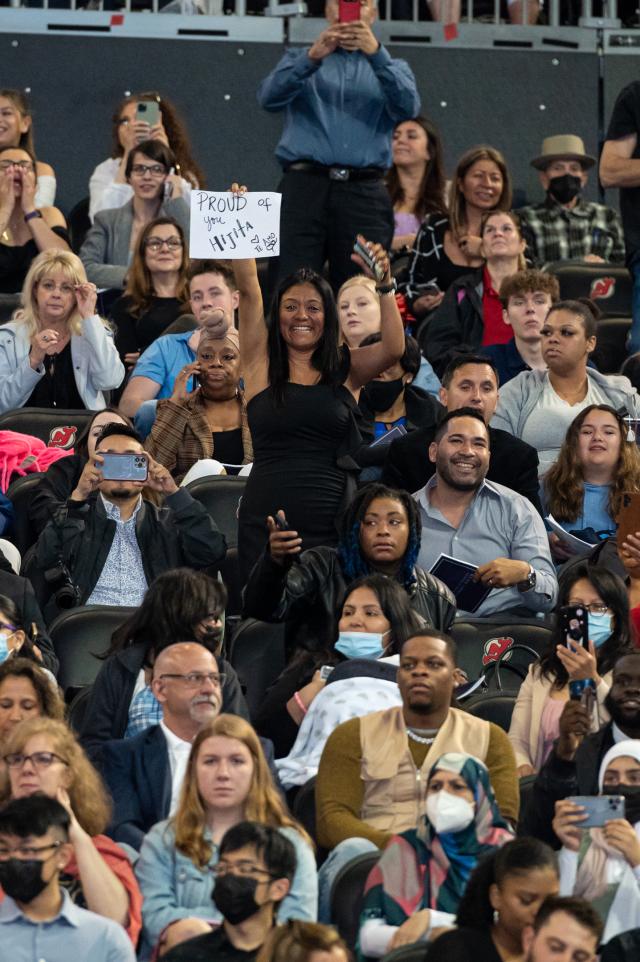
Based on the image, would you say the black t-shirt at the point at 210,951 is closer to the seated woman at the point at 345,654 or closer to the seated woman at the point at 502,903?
the seated woman at the point at 502,903

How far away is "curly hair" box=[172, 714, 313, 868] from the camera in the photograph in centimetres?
548

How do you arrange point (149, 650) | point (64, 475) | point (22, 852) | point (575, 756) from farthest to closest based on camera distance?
point (64, 475)
point (149, 650)
point (575, 756)
point (22, 852)

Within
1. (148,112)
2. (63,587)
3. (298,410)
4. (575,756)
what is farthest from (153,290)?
(575,756)

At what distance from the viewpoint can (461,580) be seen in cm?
735

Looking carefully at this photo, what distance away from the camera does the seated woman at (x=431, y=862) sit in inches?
209

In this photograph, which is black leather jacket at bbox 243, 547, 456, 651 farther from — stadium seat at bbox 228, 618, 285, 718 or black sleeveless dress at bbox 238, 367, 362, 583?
black sleeveless dress at bbox 238, 367, 362, 583

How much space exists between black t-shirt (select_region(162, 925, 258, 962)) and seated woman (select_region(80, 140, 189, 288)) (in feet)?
17.8

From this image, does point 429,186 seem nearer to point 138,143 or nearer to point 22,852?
point 138,143

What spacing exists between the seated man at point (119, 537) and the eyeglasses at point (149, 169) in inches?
115

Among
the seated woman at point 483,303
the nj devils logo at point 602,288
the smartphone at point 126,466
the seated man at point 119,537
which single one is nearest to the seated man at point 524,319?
the seated woman at point 483,303

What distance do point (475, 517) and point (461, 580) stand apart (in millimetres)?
366

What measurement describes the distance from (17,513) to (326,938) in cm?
328

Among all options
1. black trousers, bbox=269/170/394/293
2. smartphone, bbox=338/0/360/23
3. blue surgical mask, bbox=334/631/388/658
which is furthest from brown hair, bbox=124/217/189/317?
blue surgical mask, bbox=334/631/388/658

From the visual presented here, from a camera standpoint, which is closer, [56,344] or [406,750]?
[406,750]
